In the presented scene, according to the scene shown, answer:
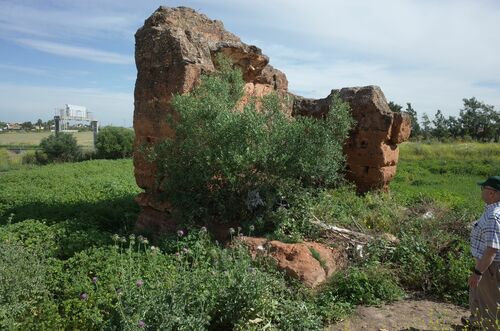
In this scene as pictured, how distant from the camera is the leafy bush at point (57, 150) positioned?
1134 inches

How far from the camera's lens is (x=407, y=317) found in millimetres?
5293

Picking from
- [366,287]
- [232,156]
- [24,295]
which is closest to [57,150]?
[232,156]

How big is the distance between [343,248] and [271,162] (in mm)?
1893

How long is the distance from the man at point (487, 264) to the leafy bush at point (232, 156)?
352cm

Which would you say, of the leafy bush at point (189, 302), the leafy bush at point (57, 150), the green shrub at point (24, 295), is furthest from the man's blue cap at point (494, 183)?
the leafy bush at point (57, 150)

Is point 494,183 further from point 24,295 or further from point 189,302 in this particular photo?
point 24,295

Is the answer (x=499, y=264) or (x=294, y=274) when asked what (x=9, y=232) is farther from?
(x=499, y=264)

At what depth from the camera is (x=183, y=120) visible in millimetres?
7418

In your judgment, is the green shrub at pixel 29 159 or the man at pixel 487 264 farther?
the green shrub at pixel 29 159

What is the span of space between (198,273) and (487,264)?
9.69ft

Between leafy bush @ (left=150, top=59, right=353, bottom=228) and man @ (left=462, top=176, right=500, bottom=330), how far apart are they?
352 cm

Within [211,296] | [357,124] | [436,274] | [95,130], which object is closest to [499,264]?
[436,274]

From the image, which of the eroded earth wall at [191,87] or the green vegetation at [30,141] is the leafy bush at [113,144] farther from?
the eroded earth wall at [191,87]

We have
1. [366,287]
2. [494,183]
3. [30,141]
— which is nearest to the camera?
[494,183]
